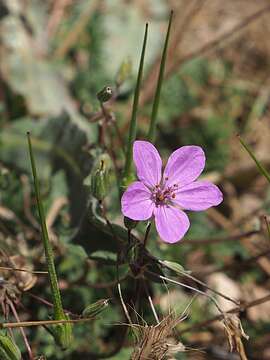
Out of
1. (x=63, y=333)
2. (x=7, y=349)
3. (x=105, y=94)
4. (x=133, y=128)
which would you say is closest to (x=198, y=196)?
(x=133, y=128)

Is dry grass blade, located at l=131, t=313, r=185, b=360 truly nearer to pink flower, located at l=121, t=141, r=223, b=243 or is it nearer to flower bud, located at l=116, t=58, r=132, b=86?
pink flower, located at l=121, t=141, r=223, b=243

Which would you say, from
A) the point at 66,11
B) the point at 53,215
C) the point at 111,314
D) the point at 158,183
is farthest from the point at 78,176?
the point at 66,11

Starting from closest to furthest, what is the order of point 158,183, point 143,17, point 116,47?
point 158,183 < point 116,47 < point 143,17

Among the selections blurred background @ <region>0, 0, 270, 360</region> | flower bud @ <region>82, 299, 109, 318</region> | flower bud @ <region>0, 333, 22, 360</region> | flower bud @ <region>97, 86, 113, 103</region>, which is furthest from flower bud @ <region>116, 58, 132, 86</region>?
flower bud @ <region>0, 333, 22, 360</region>

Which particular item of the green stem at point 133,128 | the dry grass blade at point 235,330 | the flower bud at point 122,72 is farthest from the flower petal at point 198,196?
the flower bud at point 122,72

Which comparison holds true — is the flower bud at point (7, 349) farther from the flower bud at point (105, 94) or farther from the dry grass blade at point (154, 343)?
the flower bud at point (105, 94)

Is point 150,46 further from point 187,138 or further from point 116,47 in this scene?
point 187,138

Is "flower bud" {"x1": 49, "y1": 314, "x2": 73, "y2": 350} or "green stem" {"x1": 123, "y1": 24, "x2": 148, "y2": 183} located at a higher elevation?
"green stem" {"x1": 123, "y1": 24, "x2": 148, "y2": 183}
